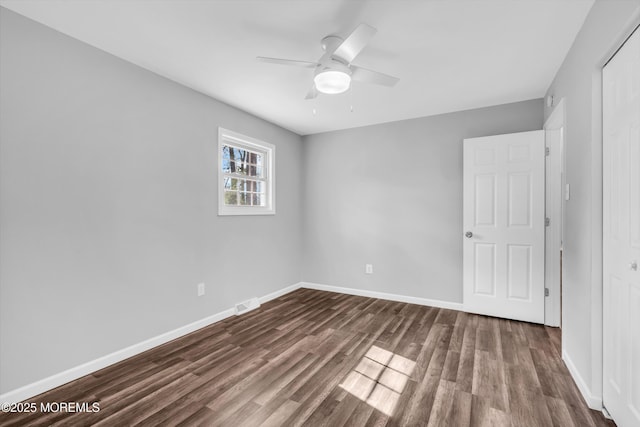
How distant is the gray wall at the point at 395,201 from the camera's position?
3707 mm

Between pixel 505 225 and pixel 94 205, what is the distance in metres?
4.07

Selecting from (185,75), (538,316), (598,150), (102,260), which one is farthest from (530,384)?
(185,75)

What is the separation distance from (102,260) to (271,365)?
161cm

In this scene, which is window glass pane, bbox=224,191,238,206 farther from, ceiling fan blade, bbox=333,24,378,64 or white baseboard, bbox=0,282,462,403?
ceiling fan blade, bbox=333,24,378,64

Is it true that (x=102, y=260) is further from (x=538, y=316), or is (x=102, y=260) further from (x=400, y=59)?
(x=538, y=316)

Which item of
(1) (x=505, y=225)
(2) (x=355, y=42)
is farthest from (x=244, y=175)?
(1) (x=505, y=225)

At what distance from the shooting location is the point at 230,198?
3.67 metres

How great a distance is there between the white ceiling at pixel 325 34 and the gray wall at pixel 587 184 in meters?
0.29

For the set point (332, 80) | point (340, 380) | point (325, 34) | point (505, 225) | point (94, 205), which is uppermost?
point (325, 34)

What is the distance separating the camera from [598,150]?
1764 mm

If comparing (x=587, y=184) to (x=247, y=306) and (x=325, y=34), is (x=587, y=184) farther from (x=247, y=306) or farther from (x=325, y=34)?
(x=247, y=306)

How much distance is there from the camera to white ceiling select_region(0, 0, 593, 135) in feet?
6.08

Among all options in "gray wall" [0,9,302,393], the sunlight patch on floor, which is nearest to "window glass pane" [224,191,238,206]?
"gray wall" [0,9,302,393]

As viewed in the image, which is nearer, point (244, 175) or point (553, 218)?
point (553, 218)
